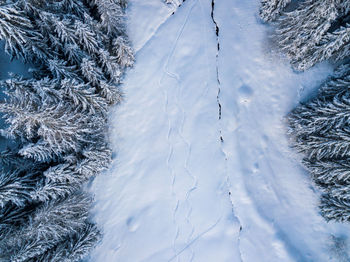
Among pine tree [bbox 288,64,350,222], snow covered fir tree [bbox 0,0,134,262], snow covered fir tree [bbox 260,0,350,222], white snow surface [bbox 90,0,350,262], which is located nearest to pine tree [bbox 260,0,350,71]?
snow covered fir tree [bbox 260,0,350,222]

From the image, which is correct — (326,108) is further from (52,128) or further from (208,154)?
(52,128)

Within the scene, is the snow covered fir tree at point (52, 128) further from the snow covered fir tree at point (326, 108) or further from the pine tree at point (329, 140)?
the pine tree at point (329, 140)

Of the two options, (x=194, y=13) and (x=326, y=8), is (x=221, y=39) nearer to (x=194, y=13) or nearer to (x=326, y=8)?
(x=194, y=13)

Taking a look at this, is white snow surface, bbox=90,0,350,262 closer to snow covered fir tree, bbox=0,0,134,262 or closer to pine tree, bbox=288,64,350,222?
pine tree, bbox=288,64,350,222

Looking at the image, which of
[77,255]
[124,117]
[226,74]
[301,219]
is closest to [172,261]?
[77,255]

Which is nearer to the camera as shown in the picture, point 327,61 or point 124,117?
point 327,61

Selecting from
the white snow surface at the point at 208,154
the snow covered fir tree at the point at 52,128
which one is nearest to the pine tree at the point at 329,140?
the white snow surface at the point at 208,154

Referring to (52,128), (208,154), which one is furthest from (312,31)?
(52,128)
